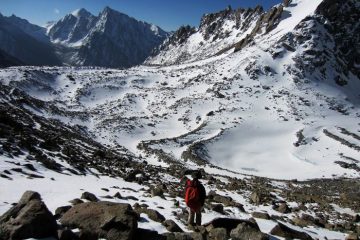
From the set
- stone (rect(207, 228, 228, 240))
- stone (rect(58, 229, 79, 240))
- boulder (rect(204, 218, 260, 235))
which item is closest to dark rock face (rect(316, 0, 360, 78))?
boulder (rect(204, 218, 260, 235))

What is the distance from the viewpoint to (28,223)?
9.64 meters

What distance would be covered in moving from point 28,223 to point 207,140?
153ft

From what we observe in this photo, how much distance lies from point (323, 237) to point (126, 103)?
6742 cm

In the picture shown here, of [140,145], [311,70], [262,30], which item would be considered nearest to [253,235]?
[140,145]

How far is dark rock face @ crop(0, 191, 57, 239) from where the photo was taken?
9516mm

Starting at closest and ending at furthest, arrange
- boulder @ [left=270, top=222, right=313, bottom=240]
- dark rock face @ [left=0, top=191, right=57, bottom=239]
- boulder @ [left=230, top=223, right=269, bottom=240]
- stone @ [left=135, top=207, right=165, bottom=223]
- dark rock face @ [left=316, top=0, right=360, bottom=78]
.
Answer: dark rock face @ [left=0, top=191, right=57, bottom=239], boulder @ [left=230, top=223, right=269, bottom=240], stone @ [left=135, top=207, right=165, bottom=223], boulder @ [left=270, top=222, right=313, bottom=240], dark rock face @ [left=316, top=0, right=360, bottom=78]

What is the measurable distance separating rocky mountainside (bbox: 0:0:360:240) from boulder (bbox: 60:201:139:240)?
0.04 m

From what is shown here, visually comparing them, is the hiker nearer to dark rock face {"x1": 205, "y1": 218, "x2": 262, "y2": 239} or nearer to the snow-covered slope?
dark rock face {"x1": 205, "y1": 218, "x2": 262, "y2": 239}

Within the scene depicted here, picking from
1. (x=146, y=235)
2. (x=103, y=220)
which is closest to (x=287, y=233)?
(x=146, y=235)

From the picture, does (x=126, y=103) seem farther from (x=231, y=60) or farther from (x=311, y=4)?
(x=311, y=4)

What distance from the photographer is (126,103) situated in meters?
80.4

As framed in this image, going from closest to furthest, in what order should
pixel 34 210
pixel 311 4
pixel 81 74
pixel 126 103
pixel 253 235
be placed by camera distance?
pixel 34 210 < pixel 253 235 < pixel 126 103 < pixel 81 74 < pixel 311 4

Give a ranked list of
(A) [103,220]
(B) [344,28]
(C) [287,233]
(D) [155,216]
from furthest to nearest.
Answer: (B) [344,28], (C) [287,233], (D) [155,216], (A) [103,220]

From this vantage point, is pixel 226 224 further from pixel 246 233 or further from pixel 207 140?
pixel 207 140
